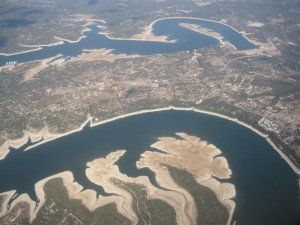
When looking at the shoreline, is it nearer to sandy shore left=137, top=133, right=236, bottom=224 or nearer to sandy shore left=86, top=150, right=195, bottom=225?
sandy shore left=137, top=133, right=236, bottom=224

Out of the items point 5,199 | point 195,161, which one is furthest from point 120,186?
point 5,199

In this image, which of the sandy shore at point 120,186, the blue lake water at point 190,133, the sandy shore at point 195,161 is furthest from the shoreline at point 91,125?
the sandy shore at point 120,186

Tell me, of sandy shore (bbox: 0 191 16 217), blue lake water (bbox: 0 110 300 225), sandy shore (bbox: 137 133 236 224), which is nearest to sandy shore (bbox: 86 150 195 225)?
blue lake water (bbox: 0 110 300 225)

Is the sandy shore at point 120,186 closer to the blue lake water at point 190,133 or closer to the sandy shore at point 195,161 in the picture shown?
the blue lake water at point 190,133

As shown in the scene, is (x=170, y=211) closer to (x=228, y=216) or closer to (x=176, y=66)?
(x=228, y=216)

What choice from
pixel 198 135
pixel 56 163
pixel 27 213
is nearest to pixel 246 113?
pixel 198 135

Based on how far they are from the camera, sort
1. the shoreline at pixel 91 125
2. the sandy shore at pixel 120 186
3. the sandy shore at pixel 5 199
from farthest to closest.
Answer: the shoreline at pixel 91 125, the sandy shore at pixel 5 199, the sandy shore at pixel 120 186

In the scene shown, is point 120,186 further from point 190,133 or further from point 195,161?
point 190,133

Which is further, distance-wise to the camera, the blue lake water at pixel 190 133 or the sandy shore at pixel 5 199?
the sandy shore at pixel 5 199

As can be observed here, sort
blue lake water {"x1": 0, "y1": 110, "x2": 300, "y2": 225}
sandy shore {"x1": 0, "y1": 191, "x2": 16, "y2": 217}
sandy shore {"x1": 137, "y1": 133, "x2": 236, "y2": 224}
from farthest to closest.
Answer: sandy shore {"x1": 137, "y1": 133, "x2": 236, "y2": 224}
sandy shore {"x1": 0, "y1": 191, "x2": 16, "y2": 217}
blue lake water {"x1": 0, "y1": 110, "x2": 300, "y2": 225}
